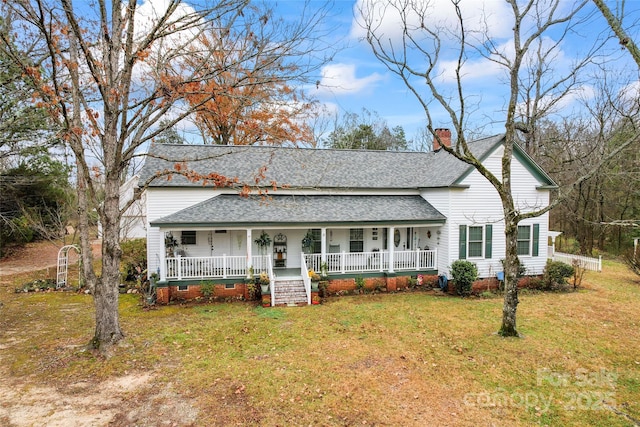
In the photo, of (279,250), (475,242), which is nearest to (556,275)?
(475,242)

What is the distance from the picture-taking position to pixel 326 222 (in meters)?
14.1

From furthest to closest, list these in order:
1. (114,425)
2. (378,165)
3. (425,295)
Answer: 1. (378,165)
2. (425,295)
3. (114,425)

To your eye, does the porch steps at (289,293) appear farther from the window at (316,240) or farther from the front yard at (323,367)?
the window at (316,240)

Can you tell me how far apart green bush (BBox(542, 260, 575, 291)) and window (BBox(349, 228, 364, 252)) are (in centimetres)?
820

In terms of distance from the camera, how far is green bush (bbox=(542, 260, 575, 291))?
14.9 m

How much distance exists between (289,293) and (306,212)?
3.50 m

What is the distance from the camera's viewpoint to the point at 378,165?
18.2 metres

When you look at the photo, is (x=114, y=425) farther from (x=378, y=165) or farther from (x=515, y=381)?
(x=378, y=165)

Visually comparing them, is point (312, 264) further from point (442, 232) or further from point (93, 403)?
point (93, 403)

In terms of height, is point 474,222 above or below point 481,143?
below

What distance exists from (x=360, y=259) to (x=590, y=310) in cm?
854

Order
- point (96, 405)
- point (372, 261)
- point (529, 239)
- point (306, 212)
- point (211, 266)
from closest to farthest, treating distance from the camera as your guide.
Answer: point (96, 405), point (211, 266), point (306, 212), point (372, 261), point (529, 239)

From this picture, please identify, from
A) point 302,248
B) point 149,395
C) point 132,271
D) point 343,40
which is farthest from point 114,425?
point 132,271

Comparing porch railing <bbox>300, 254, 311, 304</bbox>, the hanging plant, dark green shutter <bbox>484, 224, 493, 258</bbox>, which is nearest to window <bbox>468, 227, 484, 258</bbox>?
dark green shutter <bbox>484, 224, 493, 258</bbox>
